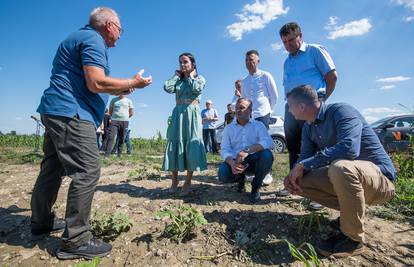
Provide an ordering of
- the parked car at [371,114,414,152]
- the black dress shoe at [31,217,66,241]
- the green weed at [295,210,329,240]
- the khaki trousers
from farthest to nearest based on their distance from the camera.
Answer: the parked car at [371,114,414,152] < the black dress shoe at [31,217,66,241] < the green weed at [295,210,329,240] < the khaki trousers

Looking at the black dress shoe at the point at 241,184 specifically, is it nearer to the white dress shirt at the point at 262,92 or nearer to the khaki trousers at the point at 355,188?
the white dress shirt at the point at 262,92

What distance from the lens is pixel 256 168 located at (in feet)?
12.0

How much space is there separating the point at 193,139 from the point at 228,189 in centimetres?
88

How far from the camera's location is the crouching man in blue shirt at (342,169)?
92.8 inches

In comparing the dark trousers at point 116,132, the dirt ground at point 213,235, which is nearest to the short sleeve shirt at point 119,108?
the dark trousers at point 116,132

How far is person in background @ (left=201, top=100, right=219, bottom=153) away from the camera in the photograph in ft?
34.9

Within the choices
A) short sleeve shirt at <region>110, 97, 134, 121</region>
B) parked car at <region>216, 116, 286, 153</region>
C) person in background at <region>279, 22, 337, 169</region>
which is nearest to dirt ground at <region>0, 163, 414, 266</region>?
person in background at <region>279, 22, 337, 169</region>

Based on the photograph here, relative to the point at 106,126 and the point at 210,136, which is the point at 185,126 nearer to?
the point at 210,136

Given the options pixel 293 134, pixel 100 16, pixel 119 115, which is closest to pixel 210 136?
pixel 119 115

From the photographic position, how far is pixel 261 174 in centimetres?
363

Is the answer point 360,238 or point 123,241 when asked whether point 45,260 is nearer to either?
point 123,241

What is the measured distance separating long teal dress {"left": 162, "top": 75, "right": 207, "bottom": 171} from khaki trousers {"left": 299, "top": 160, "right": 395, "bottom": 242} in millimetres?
1848

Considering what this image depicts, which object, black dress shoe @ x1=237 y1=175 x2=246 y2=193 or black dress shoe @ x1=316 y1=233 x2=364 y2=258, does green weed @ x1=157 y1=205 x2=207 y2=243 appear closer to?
black dress shoe @ x1=316 y1=233 x2=364 y2=258

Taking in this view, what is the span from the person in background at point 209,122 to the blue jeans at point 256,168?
6.75 m
